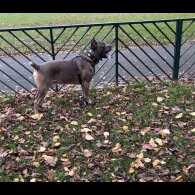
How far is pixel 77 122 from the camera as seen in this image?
5.70 meters

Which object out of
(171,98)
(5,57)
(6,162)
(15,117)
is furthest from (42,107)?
(5,57)

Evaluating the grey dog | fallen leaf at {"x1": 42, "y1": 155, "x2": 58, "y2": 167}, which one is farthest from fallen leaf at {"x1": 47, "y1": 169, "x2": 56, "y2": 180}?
the grey dog

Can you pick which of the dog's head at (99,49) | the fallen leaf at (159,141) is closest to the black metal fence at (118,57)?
the dog's head at (99,49)

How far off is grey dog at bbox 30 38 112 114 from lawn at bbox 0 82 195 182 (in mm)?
475

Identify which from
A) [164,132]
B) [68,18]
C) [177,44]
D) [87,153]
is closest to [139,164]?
[87,153]

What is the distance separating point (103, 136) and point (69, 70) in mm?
1449

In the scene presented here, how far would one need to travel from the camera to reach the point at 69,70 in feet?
19.8

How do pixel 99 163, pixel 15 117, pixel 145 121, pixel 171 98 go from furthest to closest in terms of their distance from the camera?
pixel 171 98, pixel 15 117, pixel 145 121, pixel 99 163

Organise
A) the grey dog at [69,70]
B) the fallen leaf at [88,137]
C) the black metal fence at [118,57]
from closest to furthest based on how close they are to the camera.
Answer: the fallen leaf at [88,137] < the grey dog at [69,70] < the black metal fence at [118,57]

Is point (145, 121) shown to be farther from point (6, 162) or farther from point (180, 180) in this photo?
point (6, 162)

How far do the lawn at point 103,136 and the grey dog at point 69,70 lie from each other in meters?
0.48

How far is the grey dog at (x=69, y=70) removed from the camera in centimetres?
588

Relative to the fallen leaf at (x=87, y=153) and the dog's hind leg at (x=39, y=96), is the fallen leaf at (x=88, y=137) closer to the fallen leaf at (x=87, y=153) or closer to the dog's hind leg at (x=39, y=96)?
the fallen leaf at (x=87, y=153)
